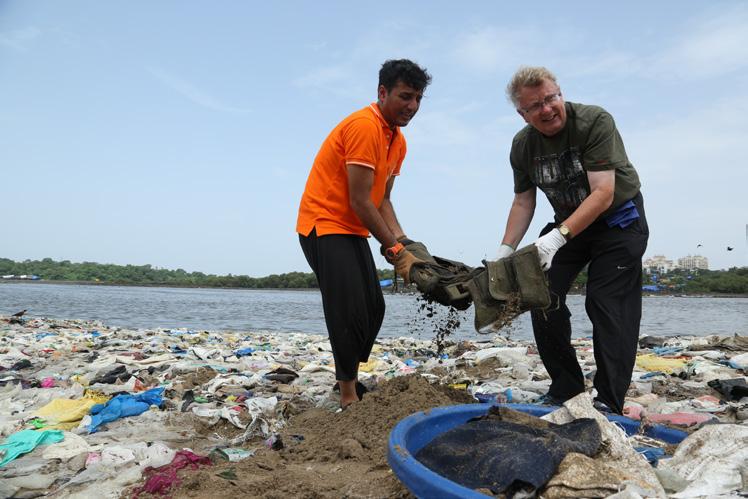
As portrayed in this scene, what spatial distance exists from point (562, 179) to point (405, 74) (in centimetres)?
103

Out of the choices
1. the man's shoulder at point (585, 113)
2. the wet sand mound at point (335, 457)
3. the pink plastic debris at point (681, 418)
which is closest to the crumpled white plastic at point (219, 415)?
the wet sand mound at point (335, 457)

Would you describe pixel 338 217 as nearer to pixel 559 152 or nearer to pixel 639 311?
pixel 559 152

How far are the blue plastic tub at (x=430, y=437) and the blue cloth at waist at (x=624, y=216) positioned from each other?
3.51 ft

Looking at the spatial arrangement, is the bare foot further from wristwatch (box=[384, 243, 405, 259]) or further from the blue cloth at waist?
the blue cloth at waist

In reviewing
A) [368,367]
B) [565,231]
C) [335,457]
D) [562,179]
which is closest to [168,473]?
[335,457]

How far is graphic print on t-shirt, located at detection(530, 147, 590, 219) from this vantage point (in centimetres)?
306

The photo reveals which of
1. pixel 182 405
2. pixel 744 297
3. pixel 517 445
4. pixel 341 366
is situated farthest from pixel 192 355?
pixel 744 297

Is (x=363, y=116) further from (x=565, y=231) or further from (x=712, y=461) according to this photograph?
(x=712, y=461)

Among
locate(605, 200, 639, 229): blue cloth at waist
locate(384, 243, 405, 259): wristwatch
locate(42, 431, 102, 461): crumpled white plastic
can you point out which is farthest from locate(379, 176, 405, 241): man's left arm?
locate(42, 431, 102, 461): crumpled white plastic

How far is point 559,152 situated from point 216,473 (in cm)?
231

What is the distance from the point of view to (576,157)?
304cm

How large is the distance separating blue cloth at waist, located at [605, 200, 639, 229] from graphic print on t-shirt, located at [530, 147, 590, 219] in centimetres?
18

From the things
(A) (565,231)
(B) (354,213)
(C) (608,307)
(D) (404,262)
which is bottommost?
(C) (608,307)

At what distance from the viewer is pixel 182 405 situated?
3.78m
